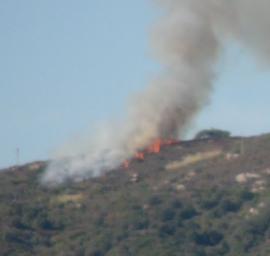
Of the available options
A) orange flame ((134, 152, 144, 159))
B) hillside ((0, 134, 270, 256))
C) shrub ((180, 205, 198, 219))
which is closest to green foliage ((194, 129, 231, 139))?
hillside ((0, 134, 270, 256))

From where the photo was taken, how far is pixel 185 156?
96500 millimetres

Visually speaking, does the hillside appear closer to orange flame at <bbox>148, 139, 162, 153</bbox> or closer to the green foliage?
orange flame at <bbox>148, 139, 162, 153</bbox>

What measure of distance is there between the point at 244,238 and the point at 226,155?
23.6 meters

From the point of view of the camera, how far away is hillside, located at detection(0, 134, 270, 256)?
71188 mm

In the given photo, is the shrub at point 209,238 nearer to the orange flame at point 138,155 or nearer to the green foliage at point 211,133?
the orange flame at point 138,155

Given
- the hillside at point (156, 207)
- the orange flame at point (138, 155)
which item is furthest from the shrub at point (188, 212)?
the orange flame at point (138, 155)

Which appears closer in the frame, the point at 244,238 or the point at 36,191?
the point at 244,238

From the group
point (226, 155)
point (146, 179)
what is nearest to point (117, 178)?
point (146, 179)

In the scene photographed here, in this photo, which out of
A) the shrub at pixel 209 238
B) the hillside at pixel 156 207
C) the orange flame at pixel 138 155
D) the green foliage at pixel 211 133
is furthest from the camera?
the green foliage at pixel 211 133

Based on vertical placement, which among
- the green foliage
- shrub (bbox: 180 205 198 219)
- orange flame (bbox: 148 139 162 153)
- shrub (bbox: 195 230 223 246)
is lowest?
shrub (bbox: 195 230 223 246)

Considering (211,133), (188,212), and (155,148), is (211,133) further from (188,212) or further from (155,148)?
(188,212)

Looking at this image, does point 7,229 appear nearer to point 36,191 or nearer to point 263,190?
point 36,191

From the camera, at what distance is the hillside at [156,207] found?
234 feet

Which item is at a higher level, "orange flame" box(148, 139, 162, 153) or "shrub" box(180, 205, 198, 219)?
"orange flame" box(148, 139, 162, 153)
